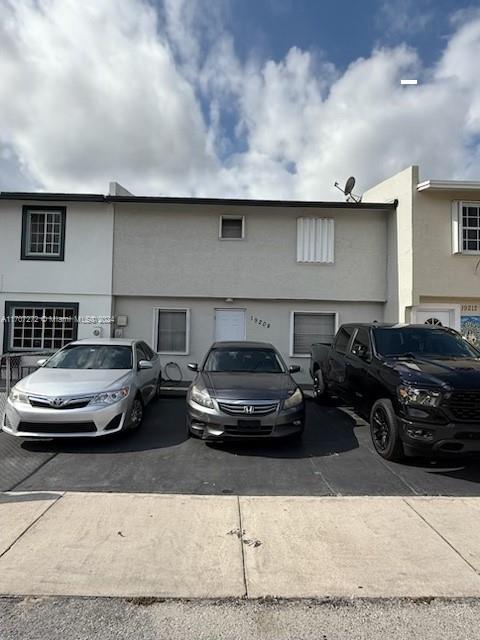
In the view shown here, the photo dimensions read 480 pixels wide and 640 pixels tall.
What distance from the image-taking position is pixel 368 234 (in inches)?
490

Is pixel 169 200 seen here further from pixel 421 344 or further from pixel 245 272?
pixel 421 344

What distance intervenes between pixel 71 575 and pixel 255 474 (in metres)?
2.60

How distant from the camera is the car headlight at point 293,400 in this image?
6176 millimetres

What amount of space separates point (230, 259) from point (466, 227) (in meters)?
6.26

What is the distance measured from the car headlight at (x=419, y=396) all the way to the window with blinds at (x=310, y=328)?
6.87m

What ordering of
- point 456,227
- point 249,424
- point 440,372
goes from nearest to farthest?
1. point 440,372
2. point 249,424
3. point 456,227

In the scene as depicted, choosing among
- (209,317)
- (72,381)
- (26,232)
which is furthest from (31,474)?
(26,232)

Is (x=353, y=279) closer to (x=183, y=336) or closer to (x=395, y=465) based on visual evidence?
(x=183, y=336)

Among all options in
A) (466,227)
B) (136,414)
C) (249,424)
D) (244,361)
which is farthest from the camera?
(466,227)

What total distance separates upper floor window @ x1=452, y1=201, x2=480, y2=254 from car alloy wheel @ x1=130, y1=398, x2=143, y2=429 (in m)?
8.71

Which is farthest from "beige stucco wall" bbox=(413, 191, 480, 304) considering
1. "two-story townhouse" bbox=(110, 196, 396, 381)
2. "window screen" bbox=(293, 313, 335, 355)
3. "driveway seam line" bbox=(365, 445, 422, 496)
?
"driveway seam line" bbox=(365, 445, 422, 496)

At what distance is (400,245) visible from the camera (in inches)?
454

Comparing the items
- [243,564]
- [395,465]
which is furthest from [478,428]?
[243,564]

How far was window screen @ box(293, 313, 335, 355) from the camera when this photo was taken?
41.1 ft
